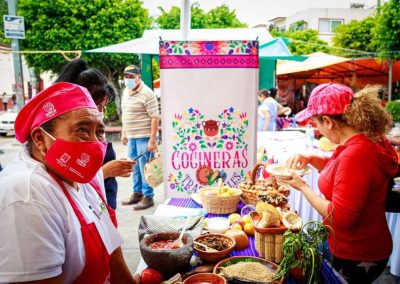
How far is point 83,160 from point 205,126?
1.91 meters

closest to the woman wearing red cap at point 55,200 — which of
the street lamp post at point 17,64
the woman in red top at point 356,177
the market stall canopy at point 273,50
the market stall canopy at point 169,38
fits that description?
the woman in red top at point 356,177

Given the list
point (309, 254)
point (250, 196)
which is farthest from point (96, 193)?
point (250, 196)

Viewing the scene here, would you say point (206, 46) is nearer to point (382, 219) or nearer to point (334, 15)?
point (382, 219)

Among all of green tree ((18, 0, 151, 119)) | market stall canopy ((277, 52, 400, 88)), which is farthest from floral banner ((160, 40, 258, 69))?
green tree ((18, 0, 151, 119))

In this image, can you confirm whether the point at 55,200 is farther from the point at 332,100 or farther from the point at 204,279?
the point at 332,100

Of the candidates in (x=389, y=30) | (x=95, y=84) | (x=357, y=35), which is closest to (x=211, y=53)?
(x=95, y=84)

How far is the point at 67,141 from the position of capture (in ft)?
4.48

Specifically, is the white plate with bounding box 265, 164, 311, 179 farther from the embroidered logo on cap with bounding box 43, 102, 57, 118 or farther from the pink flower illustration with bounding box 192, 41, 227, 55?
the embroidered logo on cap with bounding box 43, 102, 57, 118

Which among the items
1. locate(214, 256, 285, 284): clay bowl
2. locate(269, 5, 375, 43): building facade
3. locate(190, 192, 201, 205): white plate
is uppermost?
locate(269, 5, 375, 43): building facade

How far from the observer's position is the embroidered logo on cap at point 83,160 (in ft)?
4.55

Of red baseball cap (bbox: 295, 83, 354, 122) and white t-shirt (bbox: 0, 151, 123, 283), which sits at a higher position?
red baseball cap (bbox: 295, 83, 354, 122)

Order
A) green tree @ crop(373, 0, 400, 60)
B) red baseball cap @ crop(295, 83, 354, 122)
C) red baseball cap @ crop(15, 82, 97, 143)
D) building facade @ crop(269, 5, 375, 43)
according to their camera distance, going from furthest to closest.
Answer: building facade @ crop(269, 5, 375, 43) < green tree @ crop(373, 0, 400, 60) < red baseball cap @ crop(295, 83, 354, 122) < red baseball cap @ crop(15, 82, 97, 143)

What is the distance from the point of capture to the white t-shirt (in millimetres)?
1092

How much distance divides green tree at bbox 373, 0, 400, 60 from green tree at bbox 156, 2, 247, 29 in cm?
1505
